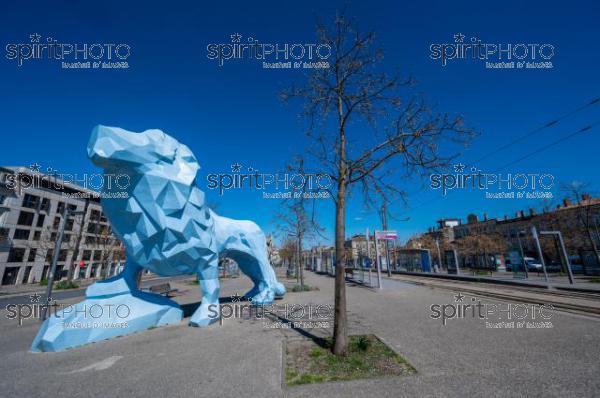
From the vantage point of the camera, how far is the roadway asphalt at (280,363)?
4.35 meters

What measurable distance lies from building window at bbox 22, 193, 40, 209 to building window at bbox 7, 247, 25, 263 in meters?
5.45

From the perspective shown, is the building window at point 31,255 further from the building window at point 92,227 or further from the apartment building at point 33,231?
the building window at point 92,227

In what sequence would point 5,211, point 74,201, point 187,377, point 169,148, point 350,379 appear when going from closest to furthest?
point 350,379 → point 187,377 → point 169,148 → point 5,211 → point 74,201

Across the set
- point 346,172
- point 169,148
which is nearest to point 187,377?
point 346,172

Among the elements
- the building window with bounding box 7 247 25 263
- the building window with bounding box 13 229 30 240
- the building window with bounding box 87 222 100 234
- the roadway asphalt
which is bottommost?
the roadway asphalt

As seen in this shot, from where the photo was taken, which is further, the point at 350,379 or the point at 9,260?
the point at 9,260

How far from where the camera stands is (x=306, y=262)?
304 ft

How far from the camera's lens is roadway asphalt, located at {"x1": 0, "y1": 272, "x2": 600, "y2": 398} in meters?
4.35

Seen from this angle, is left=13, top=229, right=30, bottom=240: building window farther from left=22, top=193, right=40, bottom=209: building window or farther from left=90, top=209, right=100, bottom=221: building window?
left=90, top=209, right=100, bottom=221: building window

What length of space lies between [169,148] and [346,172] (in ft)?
17.7

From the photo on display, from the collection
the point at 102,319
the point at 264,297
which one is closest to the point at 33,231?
the point at 264,297

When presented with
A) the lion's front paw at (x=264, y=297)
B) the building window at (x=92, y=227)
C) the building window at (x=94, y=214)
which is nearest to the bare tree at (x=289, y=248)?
the lion's front paw at (x=264, y=297)

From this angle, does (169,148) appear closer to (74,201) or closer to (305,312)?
(305,312)

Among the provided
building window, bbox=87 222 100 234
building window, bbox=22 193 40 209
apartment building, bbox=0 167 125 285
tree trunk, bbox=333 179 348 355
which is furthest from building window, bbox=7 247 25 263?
tree trunk, bbox=333 179 348 355
